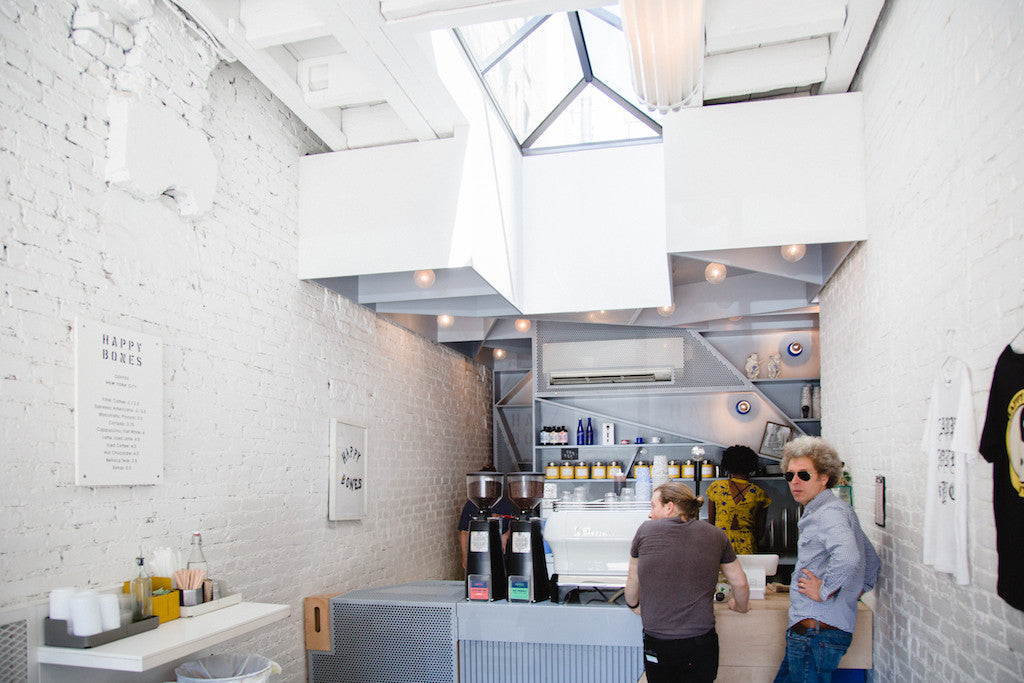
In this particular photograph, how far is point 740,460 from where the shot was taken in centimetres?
670

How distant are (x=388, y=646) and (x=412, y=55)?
3231mm

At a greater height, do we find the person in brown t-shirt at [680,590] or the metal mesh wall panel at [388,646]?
the person in brown t-shirt at [680,590]

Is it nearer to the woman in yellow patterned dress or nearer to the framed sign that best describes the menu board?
the framed sign

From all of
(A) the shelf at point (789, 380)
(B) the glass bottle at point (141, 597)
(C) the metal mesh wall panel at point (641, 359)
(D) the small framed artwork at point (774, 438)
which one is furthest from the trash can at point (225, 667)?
(A) the shelf at point (789, 380)

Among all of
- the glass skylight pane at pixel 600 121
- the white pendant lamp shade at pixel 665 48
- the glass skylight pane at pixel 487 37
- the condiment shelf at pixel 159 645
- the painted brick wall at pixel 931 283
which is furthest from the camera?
the glass skylight pane at pixel 600 121

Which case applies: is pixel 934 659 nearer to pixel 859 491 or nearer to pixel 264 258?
pixel 859 491

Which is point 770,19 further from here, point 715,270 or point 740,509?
point 740,509

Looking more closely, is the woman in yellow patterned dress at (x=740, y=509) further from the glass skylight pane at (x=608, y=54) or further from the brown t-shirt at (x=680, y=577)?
the glass skylight pane at (x=608, y=54)

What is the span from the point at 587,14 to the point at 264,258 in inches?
116

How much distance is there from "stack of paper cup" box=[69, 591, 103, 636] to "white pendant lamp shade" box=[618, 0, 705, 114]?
9.99 feet

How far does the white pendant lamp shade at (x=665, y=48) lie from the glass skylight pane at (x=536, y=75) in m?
1.77

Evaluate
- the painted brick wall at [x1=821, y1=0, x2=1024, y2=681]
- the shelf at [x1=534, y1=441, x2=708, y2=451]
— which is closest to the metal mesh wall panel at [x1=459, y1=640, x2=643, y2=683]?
the painted brick wall at [x1=821, y1=0, x2=1024, y2=681]

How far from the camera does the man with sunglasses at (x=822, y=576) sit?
11.3ft

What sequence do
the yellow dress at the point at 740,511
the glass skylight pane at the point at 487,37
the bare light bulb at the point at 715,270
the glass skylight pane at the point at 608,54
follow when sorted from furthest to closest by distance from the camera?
1. the yellow dress at the point at 740,511
2. the bare light bulb at the point at 715,270
3. the glass skylight pane at the point at 608,54
4. the glass skylight pane at the point at 487,37
